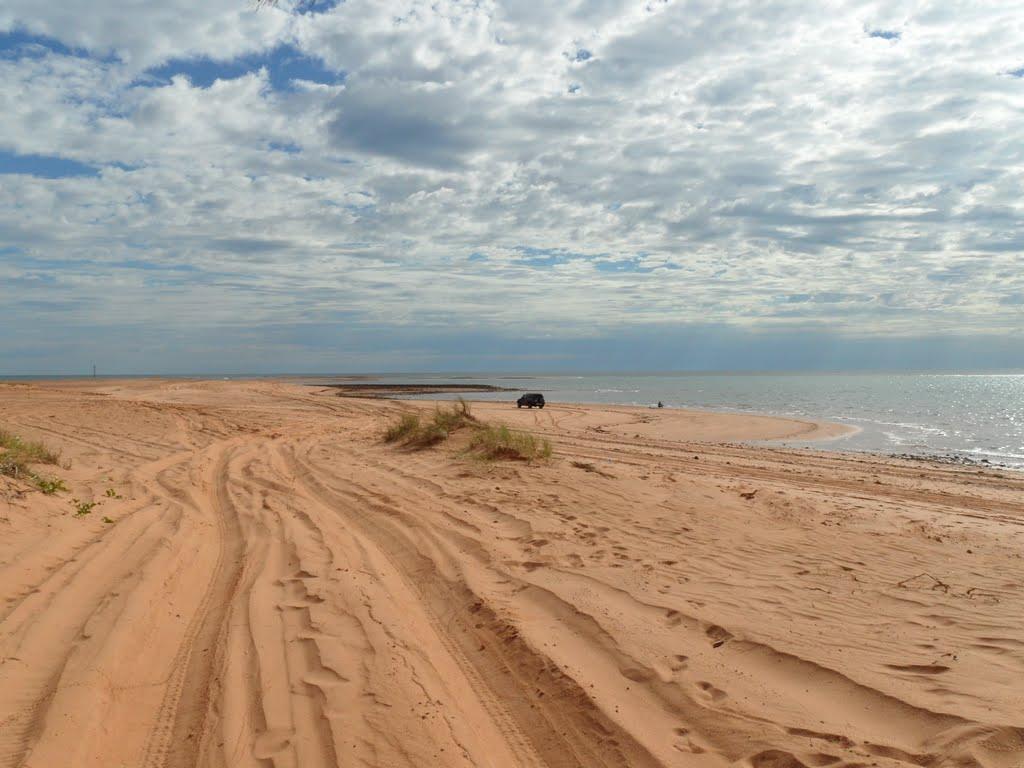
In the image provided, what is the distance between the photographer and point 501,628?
5121 mm

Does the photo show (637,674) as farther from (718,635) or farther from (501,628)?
(501,628)

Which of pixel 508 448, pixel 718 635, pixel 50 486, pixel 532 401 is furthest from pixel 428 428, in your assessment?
pixel 532 401

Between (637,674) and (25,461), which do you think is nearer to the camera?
(637,674)

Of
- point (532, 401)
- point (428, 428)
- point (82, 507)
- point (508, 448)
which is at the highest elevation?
point (428, 428)

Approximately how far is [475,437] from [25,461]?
7463 millimetres

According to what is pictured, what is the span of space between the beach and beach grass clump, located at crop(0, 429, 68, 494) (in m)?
0.23

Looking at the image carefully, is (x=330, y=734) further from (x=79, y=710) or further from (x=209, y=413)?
(x=209, y=413)

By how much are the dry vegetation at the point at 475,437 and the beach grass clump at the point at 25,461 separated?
6658mm

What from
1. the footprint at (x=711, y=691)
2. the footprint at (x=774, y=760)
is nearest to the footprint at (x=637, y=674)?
the footprint at (x=711, y=691)

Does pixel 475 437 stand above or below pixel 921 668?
above

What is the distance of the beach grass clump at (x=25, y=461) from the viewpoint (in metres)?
8.32

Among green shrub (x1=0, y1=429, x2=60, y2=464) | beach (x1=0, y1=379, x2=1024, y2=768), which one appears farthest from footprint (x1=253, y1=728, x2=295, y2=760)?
green shrub (x1=0, y1=429, x2=60, y2=464)

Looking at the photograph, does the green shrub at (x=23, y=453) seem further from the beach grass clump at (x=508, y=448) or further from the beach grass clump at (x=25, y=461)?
the beach grass clump at (x=508, y=448)

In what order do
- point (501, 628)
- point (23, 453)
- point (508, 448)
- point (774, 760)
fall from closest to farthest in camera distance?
point (774, 760) → point (501, 628) → point (23, 453) → point (508, 448)
